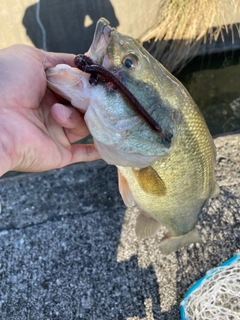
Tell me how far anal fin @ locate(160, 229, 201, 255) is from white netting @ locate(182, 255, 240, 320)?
1.14 ft

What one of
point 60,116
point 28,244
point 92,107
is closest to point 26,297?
point 28,244

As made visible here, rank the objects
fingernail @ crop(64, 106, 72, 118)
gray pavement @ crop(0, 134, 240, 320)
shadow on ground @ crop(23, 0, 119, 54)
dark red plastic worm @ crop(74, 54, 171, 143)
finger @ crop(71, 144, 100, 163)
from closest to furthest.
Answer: dark red plastic worm @ crop(74, 54, 171, 143) < fingernail @ crop(64, 106, 72, 118) < finger @ crop(71, 144, 100, 163) < gray pavement @ crop(0, 134, 240, 320) < shadow on ground @ crop(23, 0, 119, 54)

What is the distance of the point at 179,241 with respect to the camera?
7.51 ft

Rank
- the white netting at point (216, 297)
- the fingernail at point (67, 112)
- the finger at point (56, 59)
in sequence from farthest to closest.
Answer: the white netting at point (216, 297) → the finger at point (56, 59) → the fingernail at point (67, 112)

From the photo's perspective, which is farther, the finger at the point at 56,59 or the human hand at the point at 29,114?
the finger at the point at 56,59

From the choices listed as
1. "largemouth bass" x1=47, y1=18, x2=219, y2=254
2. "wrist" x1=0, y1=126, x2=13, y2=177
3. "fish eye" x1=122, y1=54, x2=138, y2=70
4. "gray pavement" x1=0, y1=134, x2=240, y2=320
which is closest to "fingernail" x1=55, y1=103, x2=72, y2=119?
"largemouth bass" x1=47, y1=18, x2=219, y2=254

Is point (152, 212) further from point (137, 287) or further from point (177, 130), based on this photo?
point (137, 287)

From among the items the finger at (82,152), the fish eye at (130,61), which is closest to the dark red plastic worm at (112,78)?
the fish eye at (130,61)

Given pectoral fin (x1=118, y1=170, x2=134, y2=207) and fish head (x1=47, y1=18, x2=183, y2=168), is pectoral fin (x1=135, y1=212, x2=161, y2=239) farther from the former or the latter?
fish head (x1=47, y1=18, x2=183, y2=168)

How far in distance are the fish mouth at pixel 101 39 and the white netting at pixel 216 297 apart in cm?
172

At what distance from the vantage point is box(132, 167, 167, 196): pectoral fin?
5.79ft

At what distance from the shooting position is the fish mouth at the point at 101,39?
4.87ft

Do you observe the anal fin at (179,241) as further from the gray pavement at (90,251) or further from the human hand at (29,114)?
the human hand at (29,114)

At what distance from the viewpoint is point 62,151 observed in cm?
206
